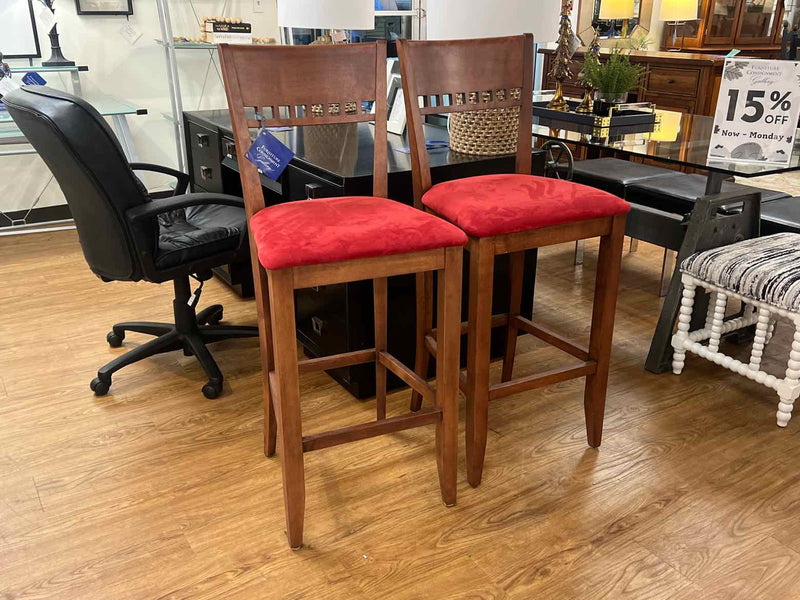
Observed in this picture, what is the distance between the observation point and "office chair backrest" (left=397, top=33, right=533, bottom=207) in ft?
5.71

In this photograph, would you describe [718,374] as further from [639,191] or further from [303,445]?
[303,445]

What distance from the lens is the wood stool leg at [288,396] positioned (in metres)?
1.43

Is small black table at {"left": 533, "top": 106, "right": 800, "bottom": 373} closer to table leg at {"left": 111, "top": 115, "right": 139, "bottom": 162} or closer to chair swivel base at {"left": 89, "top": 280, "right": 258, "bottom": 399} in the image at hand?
chair swivel base at {"left": 89, "top": 280, "right": 258, "bottom": 399}

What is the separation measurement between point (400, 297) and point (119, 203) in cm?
86

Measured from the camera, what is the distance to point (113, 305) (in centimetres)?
297

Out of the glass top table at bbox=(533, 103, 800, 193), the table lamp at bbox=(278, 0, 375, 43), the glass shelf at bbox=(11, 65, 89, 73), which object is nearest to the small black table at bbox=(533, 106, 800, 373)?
the glass top table at bbox=(533, 103, 800, 193)

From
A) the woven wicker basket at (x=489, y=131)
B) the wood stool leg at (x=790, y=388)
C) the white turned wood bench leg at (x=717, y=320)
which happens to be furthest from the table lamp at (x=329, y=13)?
the wood stool leg at (x=790, y=388)

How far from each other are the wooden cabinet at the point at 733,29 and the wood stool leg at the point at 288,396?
20.3 ft

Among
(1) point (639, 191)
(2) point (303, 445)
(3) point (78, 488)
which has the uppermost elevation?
(1) point (639, 191)

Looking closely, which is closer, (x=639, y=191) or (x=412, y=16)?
(x=639, y=191)

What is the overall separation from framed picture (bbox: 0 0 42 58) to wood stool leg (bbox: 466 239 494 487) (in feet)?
10.7

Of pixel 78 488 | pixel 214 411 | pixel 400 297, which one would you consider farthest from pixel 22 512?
pixel 400 297

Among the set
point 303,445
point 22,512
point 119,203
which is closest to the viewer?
point 303,445

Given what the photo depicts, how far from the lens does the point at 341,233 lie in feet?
4.80
